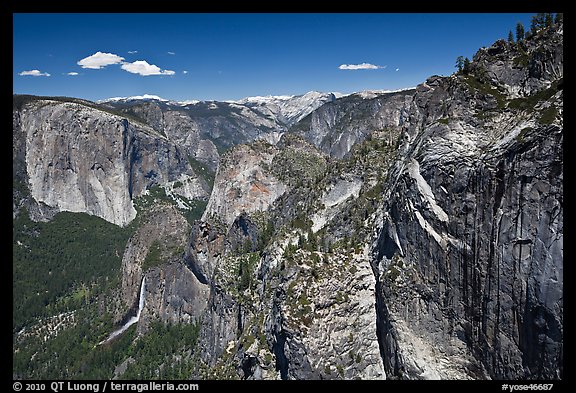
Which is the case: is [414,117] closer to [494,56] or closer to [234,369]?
[494,56]

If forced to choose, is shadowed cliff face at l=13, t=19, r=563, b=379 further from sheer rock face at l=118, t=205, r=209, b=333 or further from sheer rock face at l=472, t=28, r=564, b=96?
sheer rock face at l=118, t=205, r=209, b=333

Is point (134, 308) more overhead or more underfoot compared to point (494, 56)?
more underfoot

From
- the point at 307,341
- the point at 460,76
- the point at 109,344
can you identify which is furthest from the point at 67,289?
the point at 460,76

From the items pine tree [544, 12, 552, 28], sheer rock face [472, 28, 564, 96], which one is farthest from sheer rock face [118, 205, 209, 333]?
pine tree [544, 12, 552, 28]

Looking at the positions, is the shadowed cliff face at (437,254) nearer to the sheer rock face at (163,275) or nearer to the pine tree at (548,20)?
the pine tree at (548,20)

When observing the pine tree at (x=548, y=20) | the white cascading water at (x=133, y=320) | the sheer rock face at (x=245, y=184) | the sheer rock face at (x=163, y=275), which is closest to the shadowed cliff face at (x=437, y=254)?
the pine tree at (x=548, y=20)

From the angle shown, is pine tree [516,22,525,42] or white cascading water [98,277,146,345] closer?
pine tree [516,22,525,42]

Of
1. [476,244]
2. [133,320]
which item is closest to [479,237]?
[476,244]

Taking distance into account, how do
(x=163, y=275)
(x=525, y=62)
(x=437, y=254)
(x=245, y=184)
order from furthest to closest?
(x=245, y=184) → (x=163, y=275) → (x=525, y=62) → (x=437, y=254)

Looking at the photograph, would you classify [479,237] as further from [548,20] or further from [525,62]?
[548,20]

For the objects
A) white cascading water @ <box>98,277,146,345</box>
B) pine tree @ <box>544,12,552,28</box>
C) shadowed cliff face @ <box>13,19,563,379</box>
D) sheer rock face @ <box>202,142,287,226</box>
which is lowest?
white cascading water @ <box>98,277,146,345</box>

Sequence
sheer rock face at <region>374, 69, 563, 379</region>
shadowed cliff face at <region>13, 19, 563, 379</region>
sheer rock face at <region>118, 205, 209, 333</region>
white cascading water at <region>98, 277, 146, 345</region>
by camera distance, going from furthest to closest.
Answer: white cascading water at <region>98, 277, 146, 345</region>, sheer rock face at <region>118, 205, 209, 333</region>, shadowed cliff face at <region>13, 19, 563, 379</region>, sheer rock face at <region>374, 69, 563, 379</region>
